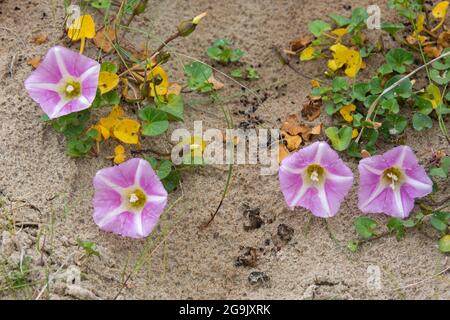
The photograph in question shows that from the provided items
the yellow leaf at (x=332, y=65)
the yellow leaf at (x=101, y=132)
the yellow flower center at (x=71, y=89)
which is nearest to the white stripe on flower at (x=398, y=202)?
the yellow leaf at (x=332, y=65)

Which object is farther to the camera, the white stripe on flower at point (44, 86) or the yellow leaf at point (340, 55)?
the yellow leaf at point (340, 55)

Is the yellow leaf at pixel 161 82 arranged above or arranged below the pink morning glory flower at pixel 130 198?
above

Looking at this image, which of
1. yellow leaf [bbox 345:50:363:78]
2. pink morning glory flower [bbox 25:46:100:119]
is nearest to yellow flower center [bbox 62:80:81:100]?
pink morning glory flower [bbox 25:46:100:119]

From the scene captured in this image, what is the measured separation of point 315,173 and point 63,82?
2.45 ft

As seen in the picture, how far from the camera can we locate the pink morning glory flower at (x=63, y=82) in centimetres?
212

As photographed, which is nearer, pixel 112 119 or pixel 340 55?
pixel 112 119

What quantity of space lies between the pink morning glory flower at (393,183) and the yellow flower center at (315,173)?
106 mm

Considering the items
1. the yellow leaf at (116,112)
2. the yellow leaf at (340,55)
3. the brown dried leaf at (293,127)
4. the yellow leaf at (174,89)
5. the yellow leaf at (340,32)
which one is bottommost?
the brown dried leaf at (293,127)

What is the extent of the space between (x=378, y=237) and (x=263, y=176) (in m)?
0.37

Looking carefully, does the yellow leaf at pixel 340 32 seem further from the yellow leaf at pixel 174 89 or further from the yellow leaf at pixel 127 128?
the yellow leaf at pixel 127 128

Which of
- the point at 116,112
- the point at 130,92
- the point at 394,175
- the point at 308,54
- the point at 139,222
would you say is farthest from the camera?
the point at 308,54

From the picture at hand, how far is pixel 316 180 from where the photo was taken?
2129mm

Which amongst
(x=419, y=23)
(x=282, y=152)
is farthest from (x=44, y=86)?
(x=419, y=23)

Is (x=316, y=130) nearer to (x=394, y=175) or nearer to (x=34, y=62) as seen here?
(x=394, y=175)
